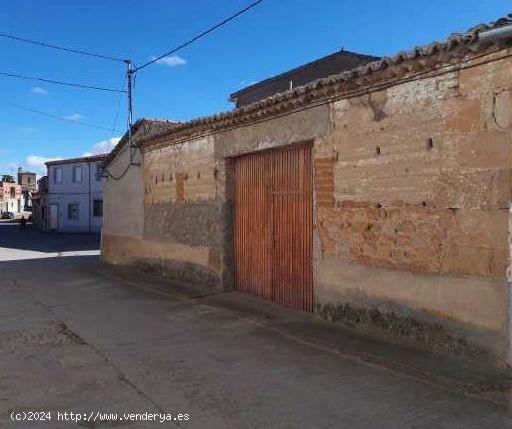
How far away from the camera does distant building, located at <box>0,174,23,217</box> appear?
79.6 meters

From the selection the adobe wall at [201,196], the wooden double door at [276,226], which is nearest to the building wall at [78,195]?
the adobe wall at [201,196]

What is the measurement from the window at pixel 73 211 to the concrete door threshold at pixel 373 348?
37.8 meters

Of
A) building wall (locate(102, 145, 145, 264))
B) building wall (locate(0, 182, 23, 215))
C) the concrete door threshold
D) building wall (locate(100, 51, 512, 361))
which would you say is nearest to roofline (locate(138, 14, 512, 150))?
building wall (locate(100, 51, 512, 361))

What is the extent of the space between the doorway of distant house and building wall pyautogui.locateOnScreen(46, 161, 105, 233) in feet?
0.84

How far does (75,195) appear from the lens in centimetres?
4609

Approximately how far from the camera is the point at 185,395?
510 cm

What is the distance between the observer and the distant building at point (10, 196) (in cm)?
7962

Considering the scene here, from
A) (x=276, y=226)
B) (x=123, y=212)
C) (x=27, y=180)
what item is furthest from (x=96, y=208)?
(x=27, y=180)

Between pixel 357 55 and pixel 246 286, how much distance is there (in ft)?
53.5

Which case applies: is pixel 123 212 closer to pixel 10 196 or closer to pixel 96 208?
pixel 96 208

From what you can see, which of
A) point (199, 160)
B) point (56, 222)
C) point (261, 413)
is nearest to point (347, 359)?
point (261, 413)

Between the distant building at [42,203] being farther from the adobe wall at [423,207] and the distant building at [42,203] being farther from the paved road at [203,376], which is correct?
the adobe wall at [423,207]

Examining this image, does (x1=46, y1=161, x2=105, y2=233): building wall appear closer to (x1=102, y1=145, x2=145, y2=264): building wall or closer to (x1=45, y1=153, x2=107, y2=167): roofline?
(x1=45, y1=153, x2=107, y2=167): roofline

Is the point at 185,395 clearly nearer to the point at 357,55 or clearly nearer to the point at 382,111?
the point at 382,111
